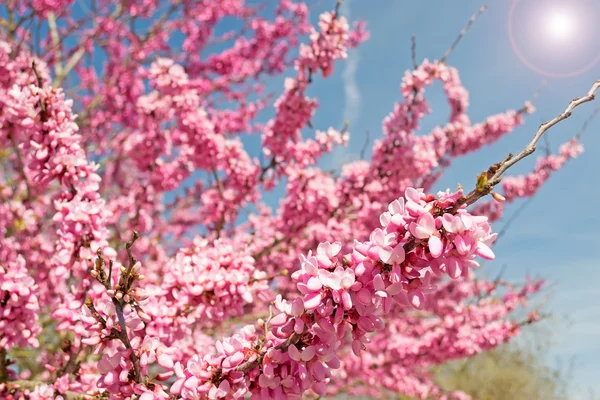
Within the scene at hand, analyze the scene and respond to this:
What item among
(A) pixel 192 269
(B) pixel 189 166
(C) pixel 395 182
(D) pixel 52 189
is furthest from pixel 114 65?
(A) pixel 192 269

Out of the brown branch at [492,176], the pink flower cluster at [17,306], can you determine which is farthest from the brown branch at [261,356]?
the pink flower cluster at [17,306]

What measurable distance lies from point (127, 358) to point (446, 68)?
4.68 m

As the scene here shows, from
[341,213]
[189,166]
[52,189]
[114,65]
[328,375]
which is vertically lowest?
[328,375]

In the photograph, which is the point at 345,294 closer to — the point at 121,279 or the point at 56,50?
the point at 121,279

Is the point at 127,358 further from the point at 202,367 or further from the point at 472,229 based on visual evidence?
the point at 472,229

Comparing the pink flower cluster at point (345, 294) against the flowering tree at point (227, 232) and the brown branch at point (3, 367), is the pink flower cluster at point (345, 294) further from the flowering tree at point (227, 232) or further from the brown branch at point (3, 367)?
the brown branch at point (3, 367)

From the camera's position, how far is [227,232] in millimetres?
8750

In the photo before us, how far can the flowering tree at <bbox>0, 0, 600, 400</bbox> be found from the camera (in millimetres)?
1602

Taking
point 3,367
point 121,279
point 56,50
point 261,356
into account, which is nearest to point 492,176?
point 261,356

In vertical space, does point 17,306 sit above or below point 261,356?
above

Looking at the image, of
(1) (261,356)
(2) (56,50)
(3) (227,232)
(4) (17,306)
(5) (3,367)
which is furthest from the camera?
(3) (227,232)

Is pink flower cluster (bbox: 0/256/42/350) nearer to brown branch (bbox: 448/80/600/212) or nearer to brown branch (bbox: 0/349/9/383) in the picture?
brown branch (bbox: 0/349/9/383)

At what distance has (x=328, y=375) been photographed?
184 centimetres

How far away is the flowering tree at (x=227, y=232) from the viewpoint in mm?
1602
